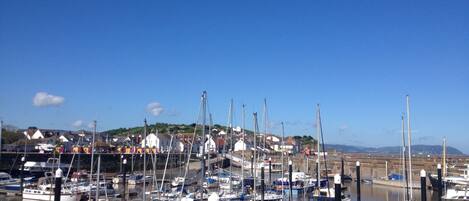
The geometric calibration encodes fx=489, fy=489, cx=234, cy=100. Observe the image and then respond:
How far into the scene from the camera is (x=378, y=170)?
73.9 m

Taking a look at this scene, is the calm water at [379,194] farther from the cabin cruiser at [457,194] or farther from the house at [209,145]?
the house at [209,145]

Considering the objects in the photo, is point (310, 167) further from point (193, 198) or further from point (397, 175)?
Result: point (193, 198)

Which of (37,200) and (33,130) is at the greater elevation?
(33,130)

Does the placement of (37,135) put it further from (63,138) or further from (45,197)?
(45,197)

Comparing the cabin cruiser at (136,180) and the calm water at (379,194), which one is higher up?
the cabin cruiser at (136,180)

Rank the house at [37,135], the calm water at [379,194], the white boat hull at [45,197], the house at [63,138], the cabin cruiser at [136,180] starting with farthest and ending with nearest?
1. the house at [37,135]
2. the house at [63,138]
3. the cabin cruiser at [136,180]
4. the calm water at [379,194]
5. the white boat hull at [45,197]

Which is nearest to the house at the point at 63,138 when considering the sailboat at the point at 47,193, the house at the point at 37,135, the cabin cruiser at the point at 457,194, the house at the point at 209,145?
the house at the point at 37,135

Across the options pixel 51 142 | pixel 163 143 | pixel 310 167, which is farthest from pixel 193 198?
pixel 163 143

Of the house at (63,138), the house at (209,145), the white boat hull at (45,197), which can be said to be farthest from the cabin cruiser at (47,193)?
the house at (63,138)

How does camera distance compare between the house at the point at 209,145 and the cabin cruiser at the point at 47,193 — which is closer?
the house at the point at 209,145

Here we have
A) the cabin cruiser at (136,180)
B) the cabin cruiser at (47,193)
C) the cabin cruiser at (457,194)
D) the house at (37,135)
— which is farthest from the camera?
the house at (37,135)

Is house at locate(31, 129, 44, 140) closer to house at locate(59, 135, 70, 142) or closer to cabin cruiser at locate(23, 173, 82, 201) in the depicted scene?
house at locate(59, 135, 70, 142)

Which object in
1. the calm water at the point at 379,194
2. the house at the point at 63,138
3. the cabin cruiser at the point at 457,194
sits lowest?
the calm water at the point at 379,194

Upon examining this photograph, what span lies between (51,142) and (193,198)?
79262mm
